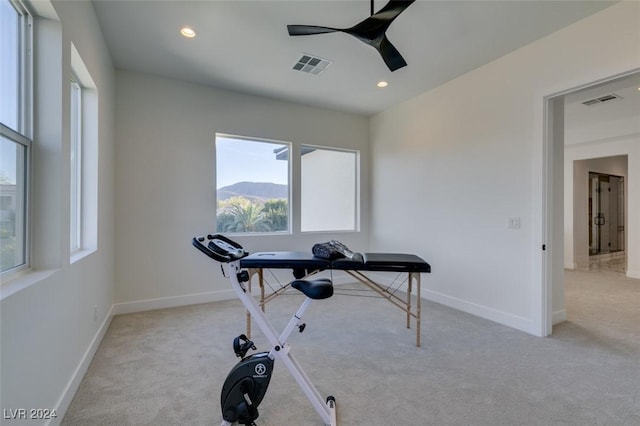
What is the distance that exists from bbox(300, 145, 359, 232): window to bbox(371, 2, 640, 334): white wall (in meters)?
0.82

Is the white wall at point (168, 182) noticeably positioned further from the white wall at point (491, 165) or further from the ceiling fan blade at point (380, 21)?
the ceiling fan blade at point (380, 21)

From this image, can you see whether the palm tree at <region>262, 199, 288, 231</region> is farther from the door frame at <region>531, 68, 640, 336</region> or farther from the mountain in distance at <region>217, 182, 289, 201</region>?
the door frame at <region>531, 68, 640, 336</region>

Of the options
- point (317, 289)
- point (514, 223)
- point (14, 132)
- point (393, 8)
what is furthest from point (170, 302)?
point (514, 223)

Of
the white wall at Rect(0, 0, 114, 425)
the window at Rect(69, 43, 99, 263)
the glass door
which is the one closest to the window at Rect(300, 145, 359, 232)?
the window at Rect(69, 43, 99, 263)

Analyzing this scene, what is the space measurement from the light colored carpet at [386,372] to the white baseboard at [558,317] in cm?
10

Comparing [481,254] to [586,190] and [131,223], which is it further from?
[586,190]

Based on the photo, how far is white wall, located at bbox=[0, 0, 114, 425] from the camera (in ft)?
4.13

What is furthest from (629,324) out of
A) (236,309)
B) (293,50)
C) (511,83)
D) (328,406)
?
(293,50)

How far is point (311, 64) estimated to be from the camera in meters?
3.38

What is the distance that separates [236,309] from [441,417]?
257 centimetres

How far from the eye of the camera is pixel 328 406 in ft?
5.67

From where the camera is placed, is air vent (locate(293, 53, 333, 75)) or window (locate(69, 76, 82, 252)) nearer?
window (locate(69, 76, 82, 252))

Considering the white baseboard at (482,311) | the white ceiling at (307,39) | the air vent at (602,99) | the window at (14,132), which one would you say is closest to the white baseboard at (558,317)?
the white baseboard at (482,311)

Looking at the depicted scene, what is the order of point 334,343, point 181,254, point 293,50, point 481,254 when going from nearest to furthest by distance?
point 334,343
point 293,50
point 481,254
point 181,254
